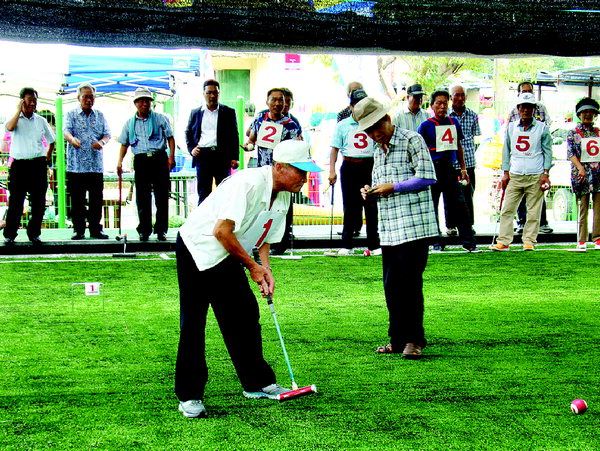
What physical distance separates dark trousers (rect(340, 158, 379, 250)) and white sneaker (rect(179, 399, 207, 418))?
276 inches

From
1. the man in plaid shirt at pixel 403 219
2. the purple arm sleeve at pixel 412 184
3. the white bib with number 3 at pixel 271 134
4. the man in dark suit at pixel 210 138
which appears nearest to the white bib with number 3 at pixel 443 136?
the white bib with number 3 at pixel 271 134

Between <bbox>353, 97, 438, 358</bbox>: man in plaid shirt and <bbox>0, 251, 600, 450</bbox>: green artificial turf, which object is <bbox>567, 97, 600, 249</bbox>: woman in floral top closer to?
<bbox>0, 251, 600, 450</bbox>: green artificial turf

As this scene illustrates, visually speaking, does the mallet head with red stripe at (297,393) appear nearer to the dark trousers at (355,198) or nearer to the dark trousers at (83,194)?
the dark trousers at (355,198)

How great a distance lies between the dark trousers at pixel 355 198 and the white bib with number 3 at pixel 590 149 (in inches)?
119

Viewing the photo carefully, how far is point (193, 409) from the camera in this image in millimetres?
4973

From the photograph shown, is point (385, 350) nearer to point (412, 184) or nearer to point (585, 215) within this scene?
point (412, 184)

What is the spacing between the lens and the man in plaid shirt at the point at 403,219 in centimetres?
649

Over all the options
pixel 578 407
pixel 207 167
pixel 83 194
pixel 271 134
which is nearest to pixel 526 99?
pixel 271 134

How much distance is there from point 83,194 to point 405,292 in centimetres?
761

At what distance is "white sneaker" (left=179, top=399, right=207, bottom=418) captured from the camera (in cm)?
496

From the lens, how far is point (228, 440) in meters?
4.56

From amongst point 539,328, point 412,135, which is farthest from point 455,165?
point 412,135

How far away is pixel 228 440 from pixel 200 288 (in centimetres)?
93

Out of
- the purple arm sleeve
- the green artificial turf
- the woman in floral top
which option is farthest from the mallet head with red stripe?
the woman in floral top
